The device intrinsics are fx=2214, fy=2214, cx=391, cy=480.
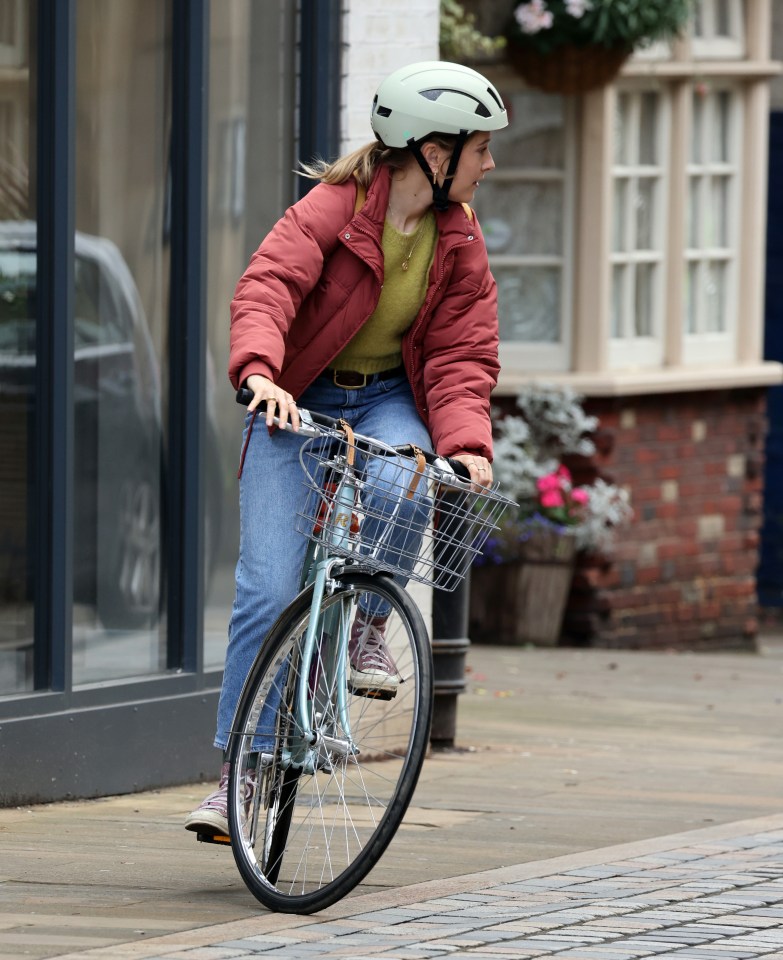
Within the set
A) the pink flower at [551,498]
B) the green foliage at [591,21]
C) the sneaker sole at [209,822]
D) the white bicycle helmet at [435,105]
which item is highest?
the green foliage at [591,21]

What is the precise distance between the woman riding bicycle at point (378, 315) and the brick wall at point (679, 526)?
6713 mm

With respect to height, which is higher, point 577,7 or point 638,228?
point 577,7

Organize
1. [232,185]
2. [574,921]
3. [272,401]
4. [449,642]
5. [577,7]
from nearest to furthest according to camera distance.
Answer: [272,401], [574,921], [232,185], [449,642], [577,7]

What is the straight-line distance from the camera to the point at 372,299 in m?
4.81

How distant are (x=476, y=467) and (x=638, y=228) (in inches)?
300

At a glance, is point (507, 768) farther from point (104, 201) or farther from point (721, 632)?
point (721, 632)

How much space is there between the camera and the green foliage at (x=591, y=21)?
11180 mm

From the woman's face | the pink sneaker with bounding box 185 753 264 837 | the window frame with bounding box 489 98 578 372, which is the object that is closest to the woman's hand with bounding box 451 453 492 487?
the woman's face

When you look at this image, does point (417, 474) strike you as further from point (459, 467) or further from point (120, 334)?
point (120, 334)

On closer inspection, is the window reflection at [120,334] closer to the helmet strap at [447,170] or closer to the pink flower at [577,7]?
the helmet strap at [447,170]

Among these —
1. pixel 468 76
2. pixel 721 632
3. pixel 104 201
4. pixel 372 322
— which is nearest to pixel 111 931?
pixel 372 322

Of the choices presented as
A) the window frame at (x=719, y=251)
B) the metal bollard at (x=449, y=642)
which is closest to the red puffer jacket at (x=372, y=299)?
the metal bollard at (x=449, y=642)

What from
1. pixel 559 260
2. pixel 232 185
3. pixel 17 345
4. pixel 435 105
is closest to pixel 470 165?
pixel 435 105

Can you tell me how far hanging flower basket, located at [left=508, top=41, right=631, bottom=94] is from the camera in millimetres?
11305
